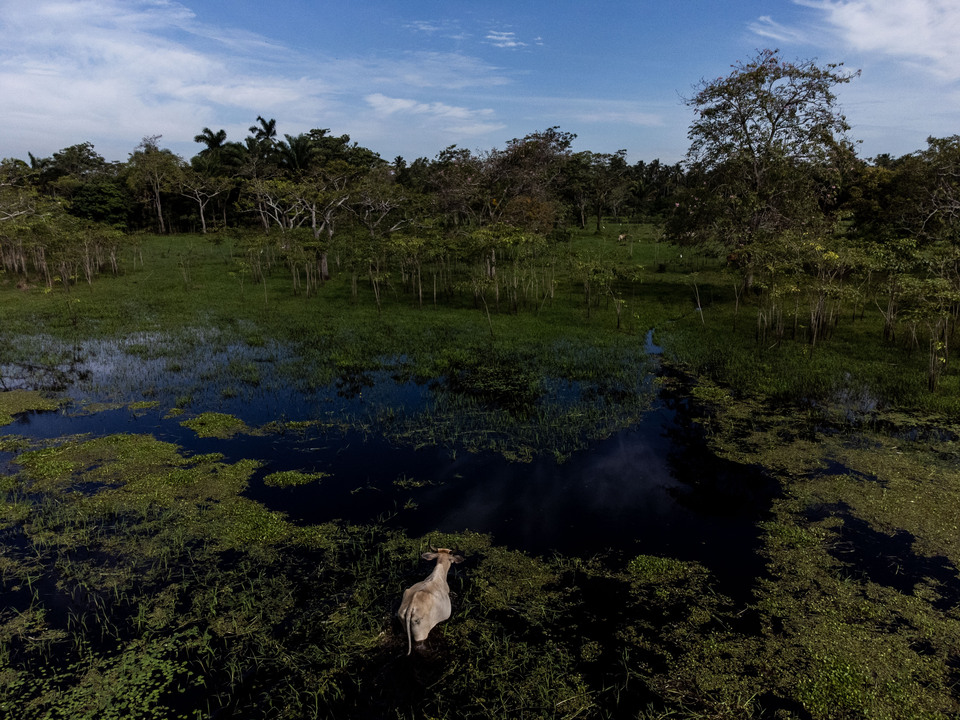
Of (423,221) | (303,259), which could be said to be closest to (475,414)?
(303,259)

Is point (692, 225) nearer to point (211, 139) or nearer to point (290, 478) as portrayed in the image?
point (290, 478)

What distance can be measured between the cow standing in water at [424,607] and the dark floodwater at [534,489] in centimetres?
203

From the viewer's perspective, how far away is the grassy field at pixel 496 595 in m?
6.12

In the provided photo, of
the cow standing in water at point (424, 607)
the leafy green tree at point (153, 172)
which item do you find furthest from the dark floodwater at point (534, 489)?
the leafy green tree at point (153, 172)

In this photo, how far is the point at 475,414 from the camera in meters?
14.6

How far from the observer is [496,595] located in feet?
25.5

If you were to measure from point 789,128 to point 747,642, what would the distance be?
25910mm

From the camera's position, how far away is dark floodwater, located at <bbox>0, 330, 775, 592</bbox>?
9.20m

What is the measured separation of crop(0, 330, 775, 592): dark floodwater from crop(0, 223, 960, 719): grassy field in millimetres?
425

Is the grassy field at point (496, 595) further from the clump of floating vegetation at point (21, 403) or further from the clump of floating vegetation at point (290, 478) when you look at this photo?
the clump of floating vegetation at point (290, 478)

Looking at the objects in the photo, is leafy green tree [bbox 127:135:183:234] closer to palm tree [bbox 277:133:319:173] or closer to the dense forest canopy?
the dense forest canopy

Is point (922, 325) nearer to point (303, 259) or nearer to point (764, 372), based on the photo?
point (764, 372)

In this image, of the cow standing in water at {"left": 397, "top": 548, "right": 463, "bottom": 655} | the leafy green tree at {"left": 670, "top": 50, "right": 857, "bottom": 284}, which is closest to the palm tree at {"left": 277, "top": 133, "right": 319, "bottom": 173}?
the leafy green tree at {"left": 670, "top": 50, "right": 857, "bottom": 284}

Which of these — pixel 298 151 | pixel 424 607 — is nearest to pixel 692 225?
pixel 424 607
